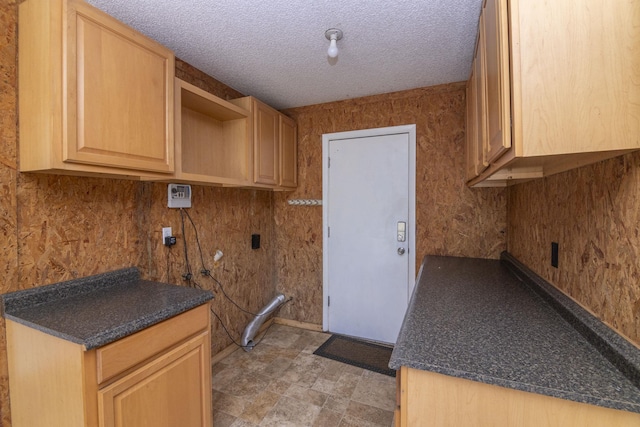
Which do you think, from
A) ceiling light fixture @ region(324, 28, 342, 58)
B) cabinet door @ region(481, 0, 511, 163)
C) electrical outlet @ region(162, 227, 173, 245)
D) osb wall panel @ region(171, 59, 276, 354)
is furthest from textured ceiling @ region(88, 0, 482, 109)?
electrical outlet @ region(162, 227, 173, 245)

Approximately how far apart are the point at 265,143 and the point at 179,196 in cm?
86

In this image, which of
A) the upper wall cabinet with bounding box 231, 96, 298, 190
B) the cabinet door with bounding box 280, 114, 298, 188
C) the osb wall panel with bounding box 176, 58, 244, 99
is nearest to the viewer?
the osb wall panel with bounding box 176, 58, 244, 99

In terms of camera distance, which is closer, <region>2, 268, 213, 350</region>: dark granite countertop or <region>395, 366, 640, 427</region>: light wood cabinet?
<region>395, 366, 640, 427</region>: light wood cabinet

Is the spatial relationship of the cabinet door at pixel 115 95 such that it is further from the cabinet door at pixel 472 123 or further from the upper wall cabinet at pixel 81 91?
the cabinet door at pixel 472 123

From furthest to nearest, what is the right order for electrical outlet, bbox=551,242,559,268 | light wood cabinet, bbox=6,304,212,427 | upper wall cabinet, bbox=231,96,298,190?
upper wall cabinet, bbox=231,96,298,190, electrical outlet, bbox=551,242,559,268, light wood cabinet, bbox=6,304,212,427

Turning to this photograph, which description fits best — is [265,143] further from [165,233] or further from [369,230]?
[369,230]

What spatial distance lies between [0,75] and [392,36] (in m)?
2.01

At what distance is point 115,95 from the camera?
136 cm

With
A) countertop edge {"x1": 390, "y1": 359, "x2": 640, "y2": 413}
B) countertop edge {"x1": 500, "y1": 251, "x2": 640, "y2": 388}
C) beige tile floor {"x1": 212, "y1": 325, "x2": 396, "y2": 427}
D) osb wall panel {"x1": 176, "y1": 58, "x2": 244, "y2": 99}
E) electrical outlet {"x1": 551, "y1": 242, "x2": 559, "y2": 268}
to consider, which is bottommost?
beige tile floor {"x1": 212, "y1": 325, "x2": 396, "y2": 427}

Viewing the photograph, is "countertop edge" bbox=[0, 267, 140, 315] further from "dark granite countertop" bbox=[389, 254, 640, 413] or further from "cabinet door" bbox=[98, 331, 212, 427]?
"dark granite countertop" bbox=[389, 254, 640, 413]

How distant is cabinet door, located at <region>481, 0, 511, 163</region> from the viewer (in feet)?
3.16

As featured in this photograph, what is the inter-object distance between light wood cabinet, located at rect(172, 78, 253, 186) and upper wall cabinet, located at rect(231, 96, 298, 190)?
3.1 inches

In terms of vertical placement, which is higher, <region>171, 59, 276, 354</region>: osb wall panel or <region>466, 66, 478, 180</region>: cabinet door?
<region>466, 66, 478, 180</region>: cabinet door

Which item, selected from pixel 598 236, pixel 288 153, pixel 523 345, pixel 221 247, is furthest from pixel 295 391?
pixel 288 153
